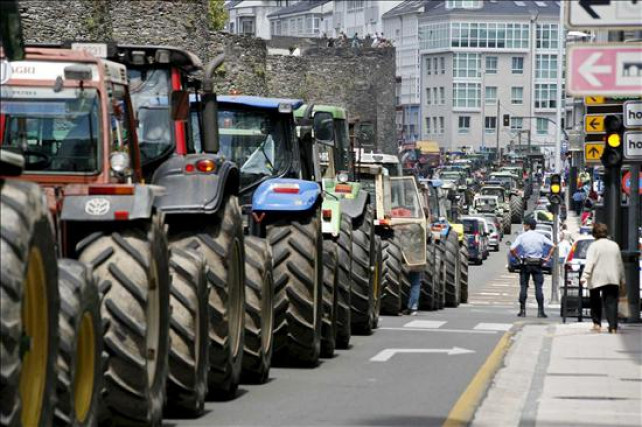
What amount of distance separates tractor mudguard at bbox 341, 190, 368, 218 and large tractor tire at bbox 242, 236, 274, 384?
6647mm

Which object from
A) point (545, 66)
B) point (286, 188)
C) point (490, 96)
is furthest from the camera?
point (490, 96)

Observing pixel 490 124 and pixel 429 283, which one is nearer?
pixel 429 283

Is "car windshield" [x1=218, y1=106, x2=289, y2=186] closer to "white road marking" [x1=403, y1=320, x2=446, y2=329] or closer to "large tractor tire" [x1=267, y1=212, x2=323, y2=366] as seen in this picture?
"large tractor tire" [x1=267, y1=212, x2=323, y2=366]

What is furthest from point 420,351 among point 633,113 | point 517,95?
point 517,95

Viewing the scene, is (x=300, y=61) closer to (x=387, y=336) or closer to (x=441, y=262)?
(x=441, y=262)

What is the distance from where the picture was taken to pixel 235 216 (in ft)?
48.4

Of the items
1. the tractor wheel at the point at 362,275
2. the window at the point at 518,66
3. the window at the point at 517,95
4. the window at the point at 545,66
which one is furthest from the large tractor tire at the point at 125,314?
the window at the point at 517,95

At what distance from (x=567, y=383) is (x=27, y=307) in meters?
8.74

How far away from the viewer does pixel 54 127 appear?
12.8 metres

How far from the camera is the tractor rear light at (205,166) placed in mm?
14453

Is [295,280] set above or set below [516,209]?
above

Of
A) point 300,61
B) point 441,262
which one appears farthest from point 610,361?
point 300,61

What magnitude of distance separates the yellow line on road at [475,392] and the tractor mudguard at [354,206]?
2.34m

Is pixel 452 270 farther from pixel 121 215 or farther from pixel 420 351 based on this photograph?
pixel 121 215
